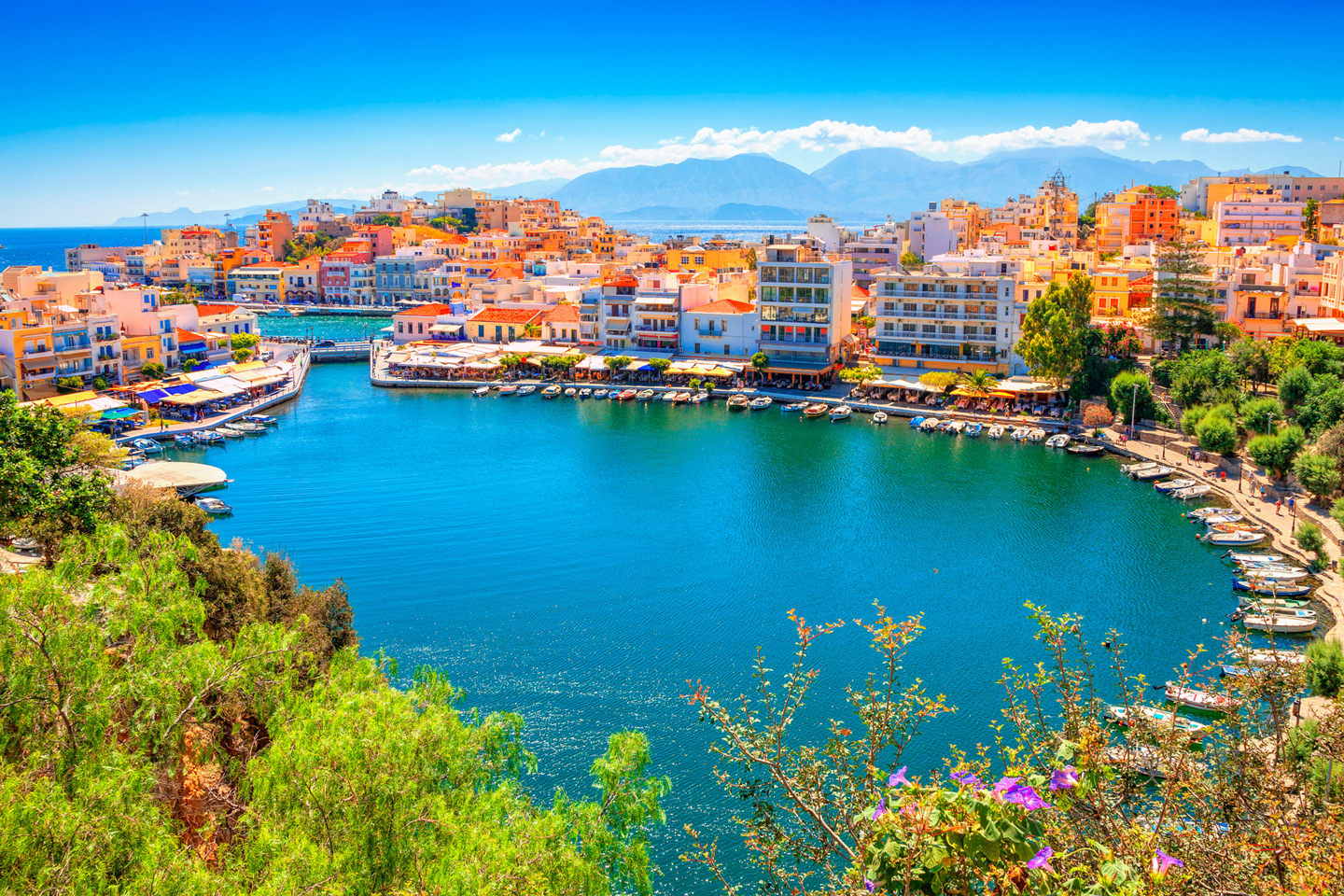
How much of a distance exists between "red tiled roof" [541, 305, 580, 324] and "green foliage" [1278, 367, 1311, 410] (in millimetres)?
35355

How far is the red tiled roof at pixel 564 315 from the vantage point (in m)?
55.4

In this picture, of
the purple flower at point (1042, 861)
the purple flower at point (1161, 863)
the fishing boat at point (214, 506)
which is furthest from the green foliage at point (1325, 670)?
the fishing boat at point (214, 506)

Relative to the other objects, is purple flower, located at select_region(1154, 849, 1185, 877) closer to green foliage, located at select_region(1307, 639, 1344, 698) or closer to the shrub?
green foliage, located at select_region(1307, 639, 1344, 698)

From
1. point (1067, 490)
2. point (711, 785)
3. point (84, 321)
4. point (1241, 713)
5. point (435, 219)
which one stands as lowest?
point (711, 785)

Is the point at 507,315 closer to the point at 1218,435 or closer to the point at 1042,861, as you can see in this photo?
the point at 1218,435

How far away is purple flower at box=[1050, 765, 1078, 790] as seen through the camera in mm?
5301

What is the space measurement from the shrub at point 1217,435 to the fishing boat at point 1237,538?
230 inches

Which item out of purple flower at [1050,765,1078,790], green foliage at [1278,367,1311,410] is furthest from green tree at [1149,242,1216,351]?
purple flower at [1050,765,1078,790]

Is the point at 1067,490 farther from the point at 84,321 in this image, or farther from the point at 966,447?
the point at 84,321

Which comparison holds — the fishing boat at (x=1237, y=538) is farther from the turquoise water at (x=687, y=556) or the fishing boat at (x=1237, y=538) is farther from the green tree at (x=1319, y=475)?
the green tree at (x=1319, y=475)

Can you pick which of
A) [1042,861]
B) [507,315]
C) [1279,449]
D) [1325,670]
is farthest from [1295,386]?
[507,315]

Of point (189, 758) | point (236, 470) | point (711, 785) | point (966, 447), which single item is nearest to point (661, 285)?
point (966, 447)

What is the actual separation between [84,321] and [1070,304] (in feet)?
138

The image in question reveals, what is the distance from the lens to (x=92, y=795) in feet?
25.4
